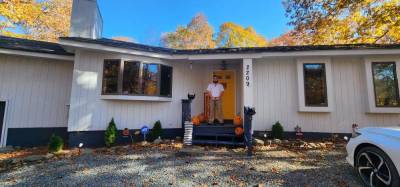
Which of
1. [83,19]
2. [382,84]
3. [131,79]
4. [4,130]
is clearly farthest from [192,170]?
[83,19]

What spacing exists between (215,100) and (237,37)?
1959cm

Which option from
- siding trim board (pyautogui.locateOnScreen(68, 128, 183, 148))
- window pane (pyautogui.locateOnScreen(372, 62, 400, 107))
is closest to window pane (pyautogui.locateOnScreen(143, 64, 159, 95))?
siding trim board (pyautogui.locateOnScreen(68, 128, 183, 148))

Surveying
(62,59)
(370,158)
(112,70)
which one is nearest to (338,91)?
(370,158)

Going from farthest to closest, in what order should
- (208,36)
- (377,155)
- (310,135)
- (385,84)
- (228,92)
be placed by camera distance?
(208,36) → (228,92) → (310,135) → (385,84) → (377,155)

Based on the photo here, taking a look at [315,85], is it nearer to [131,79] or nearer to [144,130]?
[144,130]

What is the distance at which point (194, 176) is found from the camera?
145 inches

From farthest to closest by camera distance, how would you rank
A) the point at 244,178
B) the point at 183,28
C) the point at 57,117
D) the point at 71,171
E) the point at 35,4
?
the point at 183,28 → the point at 35,4 → the point at 57,117 → the point at 71,171 → the point at 244,178

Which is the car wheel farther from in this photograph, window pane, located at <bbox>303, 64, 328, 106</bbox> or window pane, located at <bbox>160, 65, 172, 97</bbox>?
window pane, located at <bbox>160, 65, 172, 97</bbox>

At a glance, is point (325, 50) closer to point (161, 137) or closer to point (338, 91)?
point (338, 91)

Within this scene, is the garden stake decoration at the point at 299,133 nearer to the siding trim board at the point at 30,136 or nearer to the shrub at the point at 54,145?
the shrub at the point at 54,145

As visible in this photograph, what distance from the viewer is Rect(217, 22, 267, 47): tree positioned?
80.1 feet

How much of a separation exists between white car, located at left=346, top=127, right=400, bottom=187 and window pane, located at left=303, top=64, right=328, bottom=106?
336 centimetres

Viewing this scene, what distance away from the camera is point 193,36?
25125mm

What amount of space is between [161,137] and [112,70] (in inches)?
109
